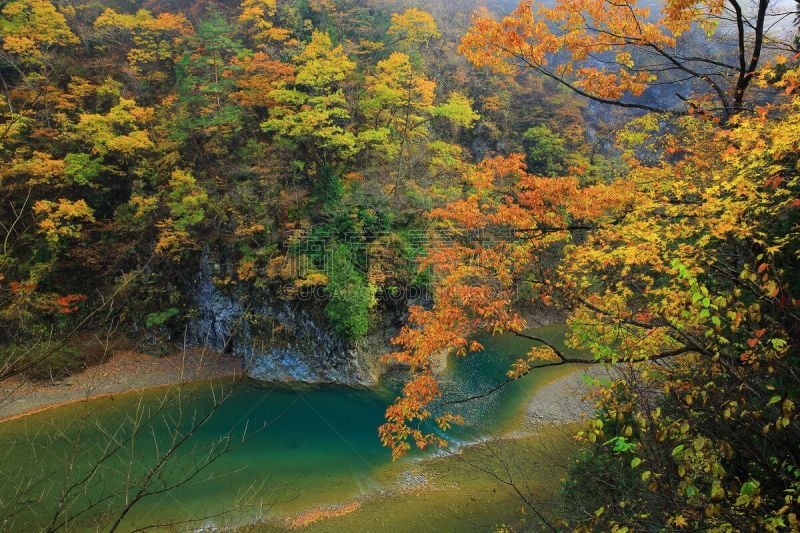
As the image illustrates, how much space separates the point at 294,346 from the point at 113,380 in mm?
5810

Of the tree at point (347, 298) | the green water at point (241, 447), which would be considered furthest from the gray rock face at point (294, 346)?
the tree at point (347, 298)

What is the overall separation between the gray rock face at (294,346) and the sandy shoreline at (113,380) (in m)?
1.11

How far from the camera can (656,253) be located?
3.89m

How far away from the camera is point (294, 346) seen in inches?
555

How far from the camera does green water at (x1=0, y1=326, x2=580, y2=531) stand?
7.95 metres

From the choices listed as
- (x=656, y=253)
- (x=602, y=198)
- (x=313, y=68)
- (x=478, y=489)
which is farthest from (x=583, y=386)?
(x=313, y=68)

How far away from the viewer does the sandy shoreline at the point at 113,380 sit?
38.9ft

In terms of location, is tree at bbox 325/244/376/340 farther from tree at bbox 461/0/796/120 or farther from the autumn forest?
tree at bbox 461/0/796/120

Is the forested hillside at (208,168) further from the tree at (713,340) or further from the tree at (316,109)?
the tree at (713,340)

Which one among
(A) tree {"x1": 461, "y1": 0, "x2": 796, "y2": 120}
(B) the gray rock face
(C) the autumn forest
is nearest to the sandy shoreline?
(C) the autumn forest

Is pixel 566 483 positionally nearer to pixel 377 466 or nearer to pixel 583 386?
pixel 377 466

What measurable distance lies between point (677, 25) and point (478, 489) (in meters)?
8.78

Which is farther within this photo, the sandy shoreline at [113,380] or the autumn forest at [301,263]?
the sandy shoreline at [113,380]

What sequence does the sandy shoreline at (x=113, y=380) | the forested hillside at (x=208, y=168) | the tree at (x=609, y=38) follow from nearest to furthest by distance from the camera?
1. the tree at (x=609, y=38)
2. the sandy shoreline at (x=113, y=380)
3. the forested hillside at (x=208, y=168)
